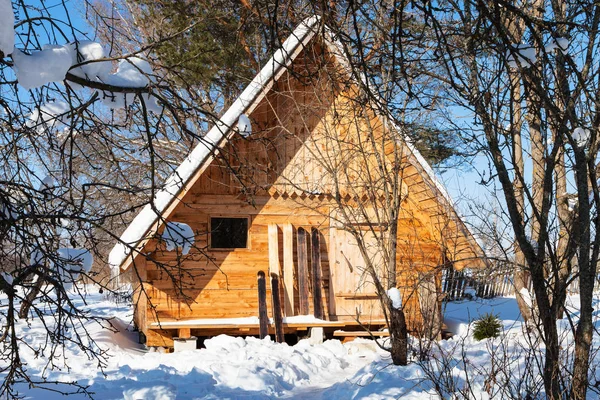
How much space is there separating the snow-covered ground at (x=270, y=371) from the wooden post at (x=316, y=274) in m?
0.66

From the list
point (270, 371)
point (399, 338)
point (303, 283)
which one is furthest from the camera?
point (303, 283)

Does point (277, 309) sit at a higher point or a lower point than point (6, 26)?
lower

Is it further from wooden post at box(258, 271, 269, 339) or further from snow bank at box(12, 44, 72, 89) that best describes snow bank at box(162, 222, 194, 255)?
wooden post at box(258, 271, 269, 339)

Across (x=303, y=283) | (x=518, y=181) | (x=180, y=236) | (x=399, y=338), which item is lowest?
(x=399, y=338)

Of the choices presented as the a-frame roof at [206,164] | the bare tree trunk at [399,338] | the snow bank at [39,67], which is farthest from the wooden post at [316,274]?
the snow bank at [39,67]

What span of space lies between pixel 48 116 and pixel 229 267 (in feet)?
24.4

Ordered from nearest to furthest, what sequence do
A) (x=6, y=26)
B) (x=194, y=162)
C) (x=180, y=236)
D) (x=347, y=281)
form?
(x=6, y=26)
(x=180, y=236)
(x=194, y=162)
(x=347, y=281)

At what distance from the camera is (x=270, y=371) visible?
891 centimetres

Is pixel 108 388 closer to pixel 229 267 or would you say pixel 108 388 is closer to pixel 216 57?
pixel 229 267

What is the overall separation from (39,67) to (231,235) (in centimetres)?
908

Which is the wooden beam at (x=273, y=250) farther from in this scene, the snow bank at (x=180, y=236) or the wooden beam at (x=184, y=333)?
the snow bank at (x=180, y=236)

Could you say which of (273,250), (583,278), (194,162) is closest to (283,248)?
(273,250)

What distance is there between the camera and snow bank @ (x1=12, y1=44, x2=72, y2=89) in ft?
10.2

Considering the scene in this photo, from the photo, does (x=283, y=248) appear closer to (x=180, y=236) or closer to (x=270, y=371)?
(x=270, y=371)
